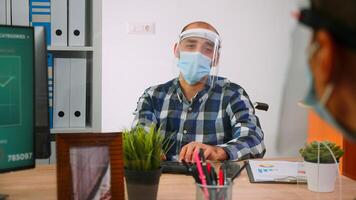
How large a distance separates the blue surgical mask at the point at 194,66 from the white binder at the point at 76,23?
20.3 inches

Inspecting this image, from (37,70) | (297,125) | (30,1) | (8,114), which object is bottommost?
(297,125)

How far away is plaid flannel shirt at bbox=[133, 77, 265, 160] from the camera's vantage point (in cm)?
225

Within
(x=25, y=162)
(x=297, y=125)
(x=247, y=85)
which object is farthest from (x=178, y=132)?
(x=297, y=125)

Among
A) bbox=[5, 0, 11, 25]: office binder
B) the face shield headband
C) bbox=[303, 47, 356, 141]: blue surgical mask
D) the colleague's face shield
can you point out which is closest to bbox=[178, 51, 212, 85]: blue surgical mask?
the colleague's face shield

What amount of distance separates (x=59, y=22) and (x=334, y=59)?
205cm

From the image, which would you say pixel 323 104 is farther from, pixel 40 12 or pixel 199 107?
pixel 40 12

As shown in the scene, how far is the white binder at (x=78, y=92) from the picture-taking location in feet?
8.25

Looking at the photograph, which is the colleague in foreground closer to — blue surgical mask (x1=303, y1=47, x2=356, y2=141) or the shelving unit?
blue surgical mask (x1=303, y1=47, x2=356, y2=141)

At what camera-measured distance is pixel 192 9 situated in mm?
3740

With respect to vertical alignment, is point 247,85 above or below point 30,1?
below

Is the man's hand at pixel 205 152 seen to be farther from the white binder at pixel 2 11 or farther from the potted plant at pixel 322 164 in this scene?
the white binder at pixel 2 11

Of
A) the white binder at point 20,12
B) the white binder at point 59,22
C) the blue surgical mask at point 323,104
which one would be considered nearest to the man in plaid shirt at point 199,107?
the white binder at point 59,22

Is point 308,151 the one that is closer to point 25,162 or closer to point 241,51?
point 25,162

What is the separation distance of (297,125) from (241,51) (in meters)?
0.78
